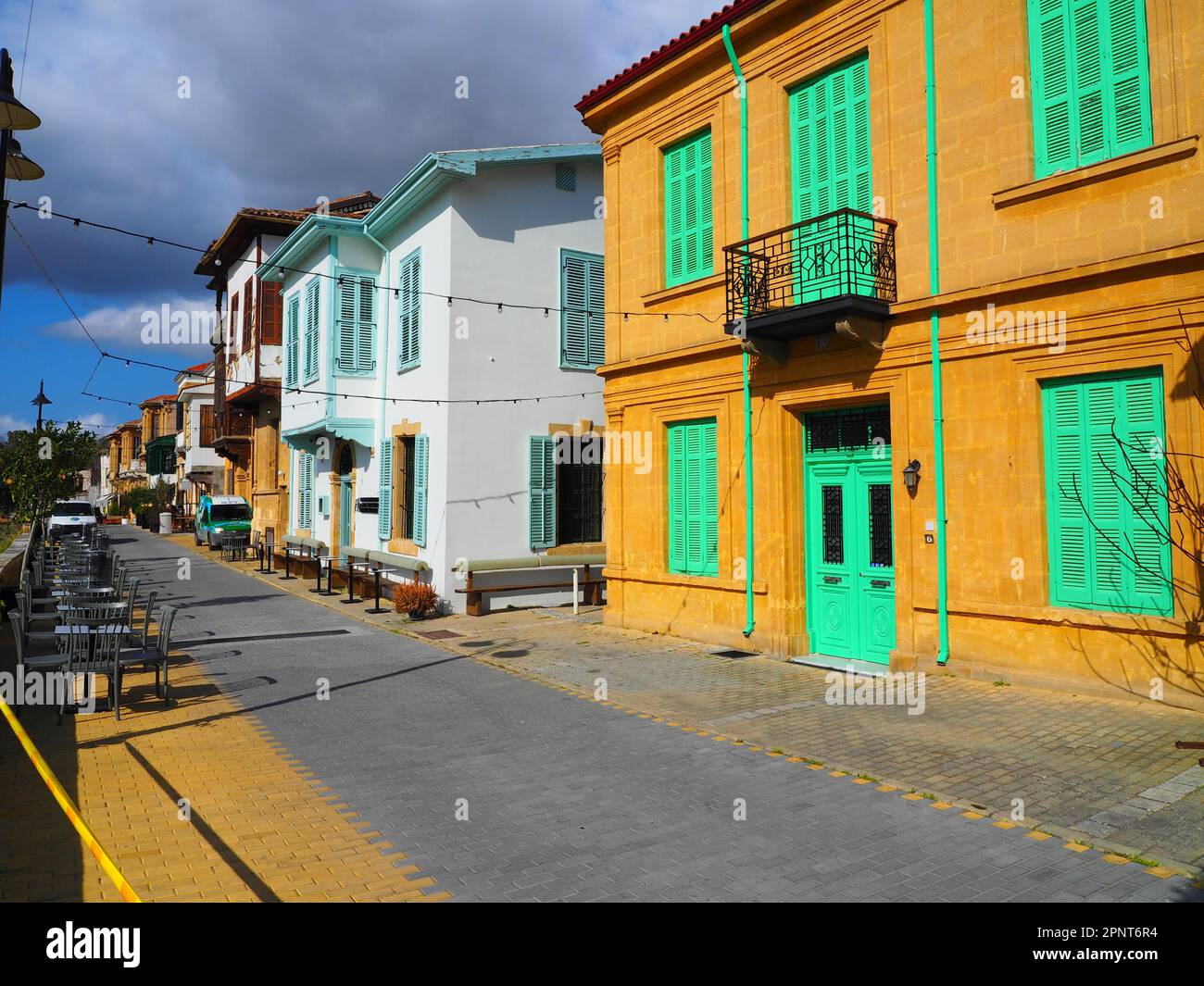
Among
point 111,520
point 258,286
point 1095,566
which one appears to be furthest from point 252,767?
point 111,520

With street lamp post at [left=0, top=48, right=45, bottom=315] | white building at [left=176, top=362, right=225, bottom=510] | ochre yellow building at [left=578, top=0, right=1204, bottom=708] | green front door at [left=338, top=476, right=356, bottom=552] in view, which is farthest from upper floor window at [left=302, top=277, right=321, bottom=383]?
white building at [left=176, top=362, right=225, bottom=510]

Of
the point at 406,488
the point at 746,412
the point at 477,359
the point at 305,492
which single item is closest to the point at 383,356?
the point at 406,488

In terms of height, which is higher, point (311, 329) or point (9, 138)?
point (311, 329)

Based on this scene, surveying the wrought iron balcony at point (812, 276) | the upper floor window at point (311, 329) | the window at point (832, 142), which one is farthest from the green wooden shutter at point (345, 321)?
the window at point (832, 142)

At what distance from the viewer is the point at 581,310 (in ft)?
55.8

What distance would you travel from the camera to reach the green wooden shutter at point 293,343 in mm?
21953

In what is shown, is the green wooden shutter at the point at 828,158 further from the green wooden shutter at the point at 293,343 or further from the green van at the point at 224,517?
the green van at the point at 224,517

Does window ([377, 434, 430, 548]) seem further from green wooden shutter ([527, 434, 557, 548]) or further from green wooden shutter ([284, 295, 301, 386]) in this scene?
green wooden shutter ([284, 295, 301, 386])

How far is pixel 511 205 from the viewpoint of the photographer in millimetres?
16172

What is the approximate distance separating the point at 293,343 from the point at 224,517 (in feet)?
36.2

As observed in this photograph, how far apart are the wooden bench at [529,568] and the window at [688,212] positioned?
586 centimetres

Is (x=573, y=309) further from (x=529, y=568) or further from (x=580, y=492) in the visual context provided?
(x=529, y=568)
